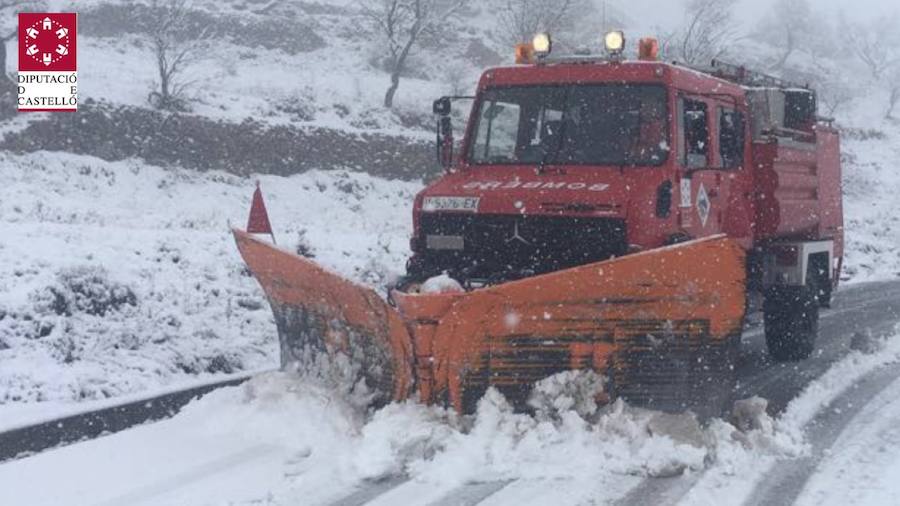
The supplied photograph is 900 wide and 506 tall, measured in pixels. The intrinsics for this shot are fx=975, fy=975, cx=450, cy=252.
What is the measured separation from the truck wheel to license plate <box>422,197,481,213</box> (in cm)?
402

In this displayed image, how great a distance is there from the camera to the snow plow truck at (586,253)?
5.50 meters

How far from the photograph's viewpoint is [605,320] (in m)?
5.53

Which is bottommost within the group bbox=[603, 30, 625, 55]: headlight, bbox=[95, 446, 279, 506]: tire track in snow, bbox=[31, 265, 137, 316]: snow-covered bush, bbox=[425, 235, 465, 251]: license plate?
bbox=[95, 446, 279, 506]: tire track in snow

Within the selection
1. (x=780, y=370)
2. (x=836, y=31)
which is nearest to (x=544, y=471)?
(x=780, y=370)

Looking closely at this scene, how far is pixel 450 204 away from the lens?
688 cm

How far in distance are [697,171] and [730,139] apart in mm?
692

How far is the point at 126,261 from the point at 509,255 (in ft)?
15.6

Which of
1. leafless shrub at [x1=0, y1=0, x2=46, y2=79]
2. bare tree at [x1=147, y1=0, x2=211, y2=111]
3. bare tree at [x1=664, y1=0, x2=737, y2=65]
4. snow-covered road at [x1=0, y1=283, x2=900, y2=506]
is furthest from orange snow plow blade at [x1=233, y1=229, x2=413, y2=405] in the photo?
leafless shrub at [x1=0, y1=0, x2=46, y2=79]

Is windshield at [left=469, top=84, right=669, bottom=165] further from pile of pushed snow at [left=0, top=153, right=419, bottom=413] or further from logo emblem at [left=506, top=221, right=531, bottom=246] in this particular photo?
pile of pushed snow at [left=0, top=153, right=419, bottom=413]

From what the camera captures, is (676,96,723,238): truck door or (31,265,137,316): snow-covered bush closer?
(676,96,723,238): truck door

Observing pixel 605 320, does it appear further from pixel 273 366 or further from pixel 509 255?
pixel 273 366

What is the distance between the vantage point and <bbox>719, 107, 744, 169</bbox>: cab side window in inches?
304

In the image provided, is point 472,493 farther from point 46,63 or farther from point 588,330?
point 46,63

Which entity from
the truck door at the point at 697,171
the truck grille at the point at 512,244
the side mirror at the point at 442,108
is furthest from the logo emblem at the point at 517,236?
the side mirror at the point at 442,108
